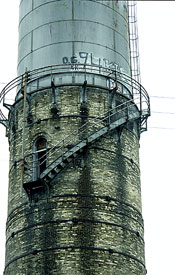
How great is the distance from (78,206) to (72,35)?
9.43 m

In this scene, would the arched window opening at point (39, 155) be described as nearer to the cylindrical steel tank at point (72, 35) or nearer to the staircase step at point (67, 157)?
the staircase step at point (67, 157)

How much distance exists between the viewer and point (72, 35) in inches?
1538

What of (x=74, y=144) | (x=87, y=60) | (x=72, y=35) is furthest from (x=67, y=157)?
(x=72, y=35)

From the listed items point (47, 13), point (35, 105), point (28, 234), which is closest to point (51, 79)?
point (35, 105)

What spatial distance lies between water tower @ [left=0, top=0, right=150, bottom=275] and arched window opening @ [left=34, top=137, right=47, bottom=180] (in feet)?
0.16

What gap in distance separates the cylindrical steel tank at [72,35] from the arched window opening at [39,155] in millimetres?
4252

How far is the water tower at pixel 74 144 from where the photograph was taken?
3450cm

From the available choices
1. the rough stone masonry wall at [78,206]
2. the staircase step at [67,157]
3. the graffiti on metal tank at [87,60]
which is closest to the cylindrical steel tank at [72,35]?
the graffiti on metal tank at [87,60]

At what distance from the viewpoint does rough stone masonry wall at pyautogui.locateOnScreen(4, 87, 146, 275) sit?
3412 cm

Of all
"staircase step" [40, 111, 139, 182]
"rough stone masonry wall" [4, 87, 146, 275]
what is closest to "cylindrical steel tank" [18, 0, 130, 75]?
"rough stone masonry wall" [4, 87, 146, 275]

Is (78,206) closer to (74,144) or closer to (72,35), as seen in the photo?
(74,144)

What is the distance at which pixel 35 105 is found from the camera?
3806 cm

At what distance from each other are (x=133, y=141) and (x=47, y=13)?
8189mm

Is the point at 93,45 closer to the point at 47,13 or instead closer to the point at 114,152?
the point at 47,13
